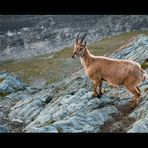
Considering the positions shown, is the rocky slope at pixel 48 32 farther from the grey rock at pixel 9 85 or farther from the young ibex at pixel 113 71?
the young ibex at pixel 113 71

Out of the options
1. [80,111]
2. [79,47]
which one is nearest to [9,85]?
[80,111]

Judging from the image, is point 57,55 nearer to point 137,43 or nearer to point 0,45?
point 0,45

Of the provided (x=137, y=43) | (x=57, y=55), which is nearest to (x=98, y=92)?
(x=137, y=43)

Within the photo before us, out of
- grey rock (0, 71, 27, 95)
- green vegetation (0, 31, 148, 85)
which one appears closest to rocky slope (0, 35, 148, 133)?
grey rock (0, 71, 27, 95)

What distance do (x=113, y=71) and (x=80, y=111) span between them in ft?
8.20

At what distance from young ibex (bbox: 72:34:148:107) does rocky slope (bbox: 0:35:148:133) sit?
78cm

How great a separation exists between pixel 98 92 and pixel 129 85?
1963 millimetres

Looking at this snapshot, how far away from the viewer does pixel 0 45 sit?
10238 centimetres

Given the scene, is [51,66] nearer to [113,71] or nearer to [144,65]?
[144,65]

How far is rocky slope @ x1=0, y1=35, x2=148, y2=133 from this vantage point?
2039 centimetres

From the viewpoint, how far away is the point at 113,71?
21812 millimetres

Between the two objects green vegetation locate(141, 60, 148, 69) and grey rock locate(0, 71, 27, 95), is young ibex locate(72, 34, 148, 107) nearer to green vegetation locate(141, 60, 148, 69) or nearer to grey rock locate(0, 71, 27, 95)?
green vegetation locate(141, 60, 148, 69)

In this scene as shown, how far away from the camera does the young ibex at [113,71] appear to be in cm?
2123

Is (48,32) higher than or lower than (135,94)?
lower
